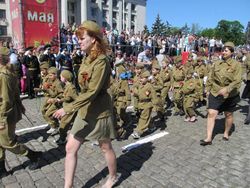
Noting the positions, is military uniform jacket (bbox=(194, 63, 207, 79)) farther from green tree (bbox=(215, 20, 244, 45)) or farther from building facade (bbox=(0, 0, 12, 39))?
green tree (bbox=(215, 20, 244, 45))

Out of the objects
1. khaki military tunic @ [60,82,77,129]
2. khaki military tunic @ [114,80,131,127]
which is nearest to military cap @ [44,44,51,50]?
khaki military tunic @ [114,80,131,127]

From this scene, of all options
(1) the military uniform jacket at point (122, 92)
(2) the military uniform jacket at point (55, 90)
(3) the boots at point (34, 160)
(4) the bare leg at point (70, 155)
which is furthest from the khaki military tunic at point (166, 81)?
(4) the bare leg at point (70, 155)

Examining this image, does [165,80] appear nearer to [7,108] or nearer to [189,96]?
[189,96]

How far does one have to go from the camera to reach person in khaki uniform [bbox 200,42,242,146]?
5.74 metres

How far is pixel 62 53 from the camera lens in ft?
42.1

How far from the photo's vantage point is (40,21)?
12492 mm

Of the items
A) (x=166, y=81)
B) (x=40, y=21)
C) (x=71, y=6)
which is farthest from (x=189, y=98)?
(x=71, y=6)

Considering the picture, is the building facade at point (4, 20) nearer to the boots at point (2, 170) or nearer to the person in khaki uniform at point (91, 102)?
the boots at point (2, 170)

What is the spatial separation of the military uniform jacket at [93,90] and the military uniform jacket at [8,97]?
1.20 metres

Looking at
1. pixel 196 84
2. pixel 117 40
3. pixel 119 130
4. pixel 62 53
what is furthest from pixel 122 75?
pixel 117 40

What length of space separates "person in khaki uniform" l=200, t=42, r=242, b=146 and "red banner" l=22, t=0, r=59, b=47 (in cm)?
886

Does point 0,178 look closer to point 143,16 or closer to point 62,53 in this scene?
point 62,53

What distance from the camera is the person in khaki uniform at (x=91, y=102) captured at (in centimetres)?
338

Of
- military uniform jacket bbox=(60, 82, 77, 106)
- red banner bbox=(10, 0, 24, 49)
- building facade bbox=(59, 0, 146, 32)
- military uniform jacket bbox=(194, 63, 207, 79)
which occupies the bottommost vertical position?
military uniform jacket bbox=(60, 82, 77, 106)
